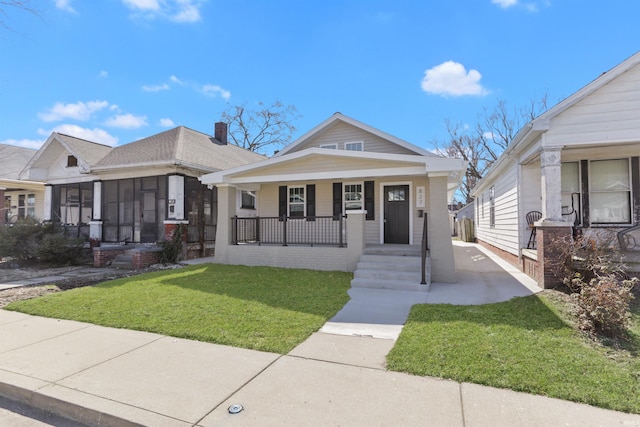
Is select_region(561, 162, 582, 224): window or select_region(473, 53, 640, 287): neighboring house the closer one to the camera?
select_region(473, 53, 640, 287): neighboring house

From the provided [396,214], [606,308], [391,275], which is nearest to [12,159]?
[396,214]

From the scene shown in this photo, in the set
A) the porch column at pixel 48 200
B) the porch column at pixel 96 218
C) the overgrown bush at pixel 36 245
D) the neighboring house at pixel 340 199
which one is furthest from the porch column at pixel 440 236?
the porch column at pixel 48 200

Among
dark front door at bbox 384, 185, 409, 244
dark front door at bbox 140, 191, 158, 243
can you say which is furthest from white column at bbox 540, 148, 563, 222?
dark front door at bbox 140, 191, 158, 243

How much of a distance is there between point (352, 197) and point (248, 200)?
203 inches

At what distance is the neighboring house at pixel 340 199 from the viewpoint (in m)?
8.18

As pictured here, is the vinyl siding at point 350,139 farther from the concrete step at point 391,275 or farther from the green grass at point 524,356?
the green grass at point 524,356

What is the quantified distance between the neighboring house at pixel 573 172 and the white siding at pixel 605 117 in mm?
15

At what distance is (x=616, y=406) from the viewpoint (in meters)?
2.64

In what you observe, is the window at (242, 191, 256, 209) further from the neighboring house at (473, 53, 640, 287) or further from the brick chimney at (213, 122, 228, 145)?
the neighboring house at (473, 53, 640, 287)

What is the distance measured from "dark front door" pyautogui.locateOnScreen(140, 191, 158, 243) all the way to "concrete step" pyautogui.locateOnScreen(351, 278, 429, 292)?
816cm

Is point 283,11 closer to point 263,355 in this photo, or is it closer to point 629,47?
point 263,355

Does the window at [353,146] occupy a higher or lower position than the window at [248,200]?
higher

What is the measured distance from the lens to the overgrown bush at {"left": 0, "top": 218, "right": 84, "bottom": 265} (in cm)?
1102

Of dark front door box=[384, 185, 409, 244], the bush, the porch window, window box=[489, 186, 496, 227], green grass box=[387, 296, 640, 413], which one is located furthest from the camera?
window box=[489, 186, 496, 227]
